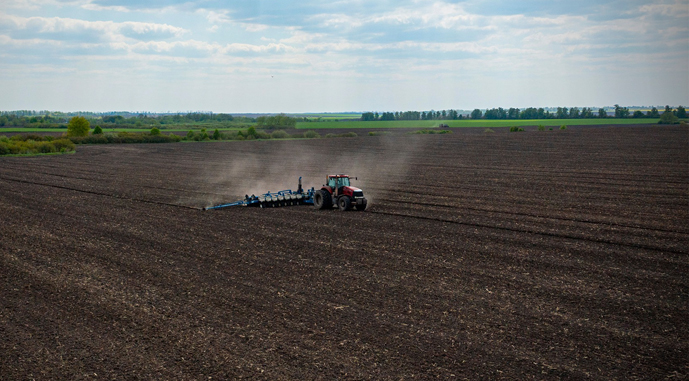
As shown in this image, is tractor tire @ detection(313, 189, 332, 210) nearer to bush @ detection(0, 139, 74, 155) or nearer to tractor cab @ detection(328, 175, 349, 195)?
tractor cab @ detection(328, 175, 349, 195)

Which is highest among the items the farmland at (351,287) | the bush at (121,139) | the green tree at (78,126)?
the green tree at (78,126)

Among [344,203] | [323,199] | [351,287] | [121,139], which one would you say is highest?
[121,139]

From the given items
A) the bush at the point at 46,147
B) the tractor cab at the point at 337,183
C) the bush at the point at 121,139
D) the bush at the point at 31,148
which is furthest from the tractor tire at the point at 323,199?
the bush at the point at 121,139

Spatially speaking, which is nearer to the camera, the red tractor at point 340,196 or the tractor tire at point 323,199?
the red tractor at point 340,196

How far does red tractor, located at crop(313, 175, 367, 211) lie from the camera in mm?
24188

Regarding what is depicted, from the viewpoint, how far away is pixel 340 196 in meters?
24.5

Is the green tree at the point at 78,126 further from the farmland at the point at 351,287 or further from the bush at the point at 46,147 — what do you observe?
the farmland at the point at 351,287

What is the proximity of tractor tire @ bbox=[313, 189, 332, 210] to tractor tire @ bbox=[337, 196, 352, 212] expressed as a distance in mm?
480

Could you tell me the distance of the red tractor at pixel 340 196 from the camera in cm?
2419

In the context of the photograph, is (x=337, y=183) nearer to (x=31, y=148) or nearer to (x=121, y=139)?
(x=31, y=148)

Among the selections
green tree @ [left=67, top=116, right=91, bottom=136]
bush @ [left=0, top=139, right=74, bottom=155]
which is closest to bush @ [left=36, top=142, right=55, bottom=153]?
bush @ [left=0, top=139, right=74, bottom=155]

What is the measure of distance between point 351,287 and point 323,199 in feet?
36.2

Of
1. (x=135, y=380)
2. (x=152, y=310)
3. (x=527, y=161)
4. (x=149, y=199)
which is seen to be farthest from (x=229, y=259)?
(x=527, y=161)

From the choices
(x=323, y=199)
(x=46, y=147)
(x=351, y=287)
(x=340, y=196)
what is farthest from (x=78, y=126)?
(x=351, y=287)
